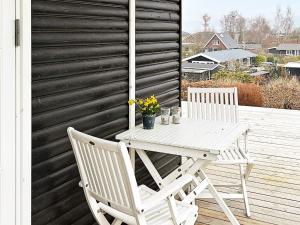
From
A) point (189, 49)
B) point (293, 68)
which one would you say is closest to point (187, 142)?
point (189, 49)

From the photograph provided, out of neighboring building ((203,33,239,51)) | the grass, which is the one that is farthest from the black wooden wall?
the grass

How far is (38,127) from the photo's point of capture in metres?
2.24

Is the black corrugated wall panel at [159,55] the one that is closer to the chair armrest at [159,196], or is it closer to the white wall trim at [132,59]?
the white wall trim at [132,59]

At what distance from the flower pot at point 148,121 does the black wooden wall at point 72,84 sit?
15cm

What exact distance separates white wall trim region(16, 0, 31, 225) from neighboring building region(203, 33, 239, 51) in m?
6.16

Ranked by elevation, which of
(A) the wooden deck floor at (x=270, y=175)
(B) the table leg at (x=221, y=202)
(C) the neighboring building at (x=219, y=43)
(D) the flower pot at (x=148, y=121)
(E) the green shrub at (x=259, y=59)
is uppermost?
(C) the neighboring building at (x=219, y=43)

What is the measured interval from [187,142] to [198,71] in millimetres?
5361

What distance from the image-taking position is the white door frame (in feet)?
6.64

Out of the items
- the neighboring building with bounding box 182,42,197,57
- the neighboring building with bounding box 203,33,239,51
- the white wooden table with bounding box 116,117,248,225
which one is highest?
the neighboring building with bounding box 203,33,239,51

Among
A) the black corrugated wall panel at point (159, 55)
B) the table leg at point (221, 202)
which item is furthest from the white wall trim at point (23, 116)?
the table leg at point (221, 202)

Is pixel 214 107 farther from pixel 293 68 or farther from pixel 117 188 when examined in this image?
pixel 293 68

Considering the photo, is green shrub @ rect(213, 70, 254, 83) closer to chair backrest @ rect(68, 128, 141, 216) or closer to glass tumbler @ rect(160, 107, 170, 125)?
glass tumbler @ rect(160, 107, 170, 125)

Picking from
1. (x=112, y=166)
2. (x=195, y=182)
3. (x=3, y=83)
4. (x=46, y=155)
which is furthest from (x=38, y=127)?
(x=195, y=182)

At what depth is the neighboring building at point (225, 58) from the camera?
791 centimetres
